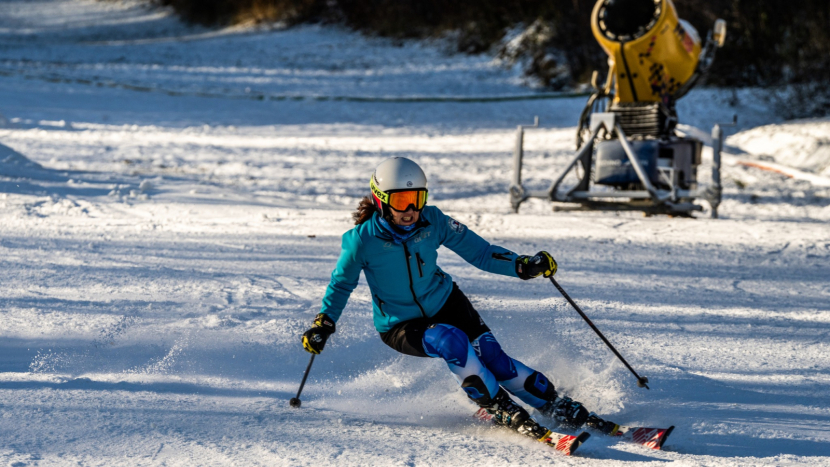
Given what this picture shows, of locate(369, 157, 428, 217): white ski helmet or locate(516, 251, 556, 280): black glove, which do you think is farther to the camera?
locate(516, 251, 556, 280): black glove

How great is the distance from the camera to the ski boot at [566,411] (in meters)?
3.33

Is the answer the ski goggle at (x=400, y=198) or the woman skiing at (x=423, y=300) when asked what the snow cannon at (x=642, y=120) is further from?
the ski goggle at (x=400, y=198)

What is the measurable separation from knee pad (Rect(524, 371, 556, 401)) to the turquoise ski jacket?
1.76 ft

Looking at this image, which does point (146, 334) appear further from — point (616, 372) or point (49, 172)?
point (49, 172)

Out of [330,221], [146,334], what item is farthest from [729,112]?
[146,334]

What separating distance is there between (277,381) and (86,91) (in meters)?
14.4

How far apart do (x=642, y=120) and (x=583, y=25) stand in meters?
12.3

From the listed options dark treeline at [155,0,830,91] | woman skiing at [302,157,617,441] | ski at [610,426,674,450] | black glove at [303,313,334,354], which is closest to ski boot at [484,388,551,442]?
woman skiing at [302,157,617,441]

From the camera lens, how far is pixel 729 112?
47.0 feet

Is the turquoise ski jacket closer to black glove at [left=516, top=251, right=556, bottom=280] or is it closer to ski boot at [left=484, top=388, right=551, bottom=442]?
black glove at [left=516, top=251, right=556, bottom=280]

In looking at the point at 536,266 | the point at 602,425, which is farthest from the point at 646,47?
the point at 602,425

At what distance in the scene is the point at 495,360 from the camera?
3.45m

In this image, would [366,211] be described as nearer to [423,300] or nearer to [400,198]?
[400,198]

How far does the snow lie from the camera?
10.5ft
